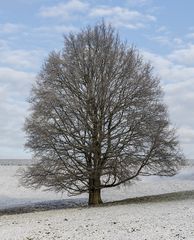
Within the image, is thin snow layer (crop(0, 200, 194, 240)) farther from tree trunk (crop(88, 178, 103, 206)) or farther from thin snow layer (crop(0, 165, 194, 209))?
thin snow layer (crop(0, 165, 194, 209))

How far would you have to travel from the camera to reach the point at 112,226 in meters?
15.9

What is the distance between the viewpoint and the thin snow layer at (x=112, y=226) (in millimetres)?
14336

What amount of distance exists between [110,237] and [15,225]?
542 centimetres

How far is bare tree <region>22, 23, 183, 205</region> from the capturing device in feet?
82.6

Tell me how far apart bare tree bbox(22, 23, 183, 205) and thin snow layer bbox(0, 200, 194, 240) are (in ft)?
20.2

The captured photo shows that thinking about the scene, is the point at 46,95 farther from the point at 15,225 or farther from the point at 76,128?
the point at 15,225

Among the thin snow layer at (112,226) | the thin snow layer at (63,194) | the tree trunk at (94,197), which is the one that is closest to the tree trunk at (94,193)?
the tree trunk at (94,197)

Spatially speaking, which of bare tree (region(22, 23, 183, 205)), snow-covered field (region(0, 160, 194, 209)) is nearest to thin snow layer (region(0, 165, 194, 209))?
snow-covered field (region(0, 160, 194, 209))

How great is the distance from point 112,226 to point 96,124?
10.0 m

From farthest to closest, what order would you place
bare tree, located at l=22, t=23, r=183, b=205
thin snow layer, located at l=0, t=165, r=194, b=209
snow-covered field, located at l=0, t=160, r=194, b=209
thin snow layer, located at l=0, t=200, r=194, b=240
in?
1. snow-covered field, located at l=0, t=160, r=194, b=209
2. thin snow layer, located at l=0, t=165, r=194, b=209
3. bare tree, located at l=22, t=23, r=183, b=205
4. thin snow layer, located at l=0, t=200, r=194, b=240

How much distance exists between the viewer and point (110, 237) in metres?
14.3

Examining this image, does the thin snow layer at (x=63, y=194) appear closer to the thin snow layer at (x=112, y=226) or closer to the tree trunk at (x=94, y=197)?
the tree trunk at (x=94, y=197)

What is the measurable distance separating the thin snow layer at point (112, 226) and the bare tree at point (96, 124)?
6.16 m

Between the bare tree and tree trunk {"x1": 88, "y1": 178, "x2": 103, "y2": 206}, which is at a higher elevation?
the bare tree
